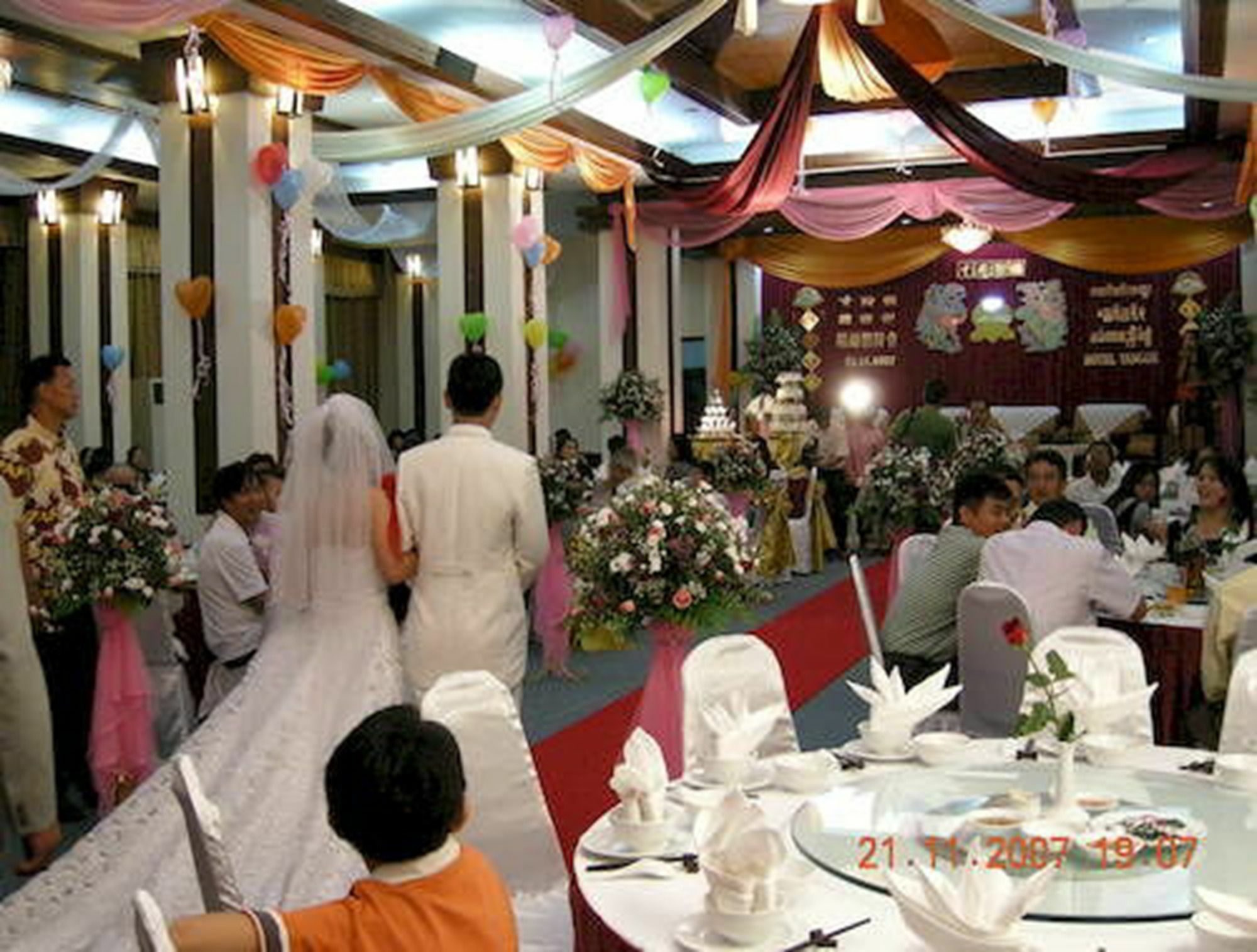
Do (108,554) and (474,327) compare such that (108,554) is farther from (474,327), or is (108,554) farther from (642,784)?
(474,327)

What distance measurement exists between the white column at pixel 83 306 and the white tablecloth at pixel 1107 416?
11.1 metres

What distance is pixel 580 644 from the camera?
16.3 ft

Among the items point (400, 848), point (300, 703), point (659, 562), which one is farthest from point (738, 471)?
point (400, 848)

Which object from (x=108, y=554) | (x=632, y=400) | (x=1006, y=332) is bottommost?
(x=108, y=554)

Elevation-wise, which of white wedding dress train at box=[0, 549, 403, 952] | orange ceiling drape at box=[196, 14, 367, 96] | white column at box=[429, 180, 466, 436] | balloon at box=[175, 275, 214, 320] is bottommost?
white wedding dress train at box=[0, 549, 403, 952]

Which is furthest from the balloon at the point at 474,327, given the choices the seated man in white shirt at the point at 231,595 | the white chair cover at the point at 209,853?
the white chair cover at the point at 209,853

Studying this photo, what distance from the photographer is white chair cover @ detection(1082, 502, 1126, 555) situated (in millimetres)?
7578

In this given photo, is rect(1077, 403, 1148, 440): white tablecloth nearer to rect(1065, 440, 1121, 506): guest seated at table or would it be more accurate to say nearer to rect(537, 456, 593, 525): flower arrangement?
rect(1065, 440, 1121, 506): guest seated at table

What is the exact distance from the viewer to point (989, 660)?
4.93m

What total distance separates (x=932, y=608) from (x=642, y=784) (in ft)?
8.48

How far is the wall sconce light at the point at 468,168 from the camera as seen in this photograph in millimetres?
11633

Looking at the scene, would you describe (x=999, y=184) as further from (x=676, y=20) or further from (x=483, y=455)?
(x=483, y=455)

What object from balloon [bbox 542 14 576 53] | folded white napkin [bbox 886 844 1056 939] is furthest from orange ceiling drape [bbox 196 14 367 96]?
folded white napkin [bbox 886 844 1056 939]

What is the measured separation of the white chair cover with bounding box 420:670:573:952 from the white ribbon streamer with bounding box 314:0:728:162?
3420 mm
